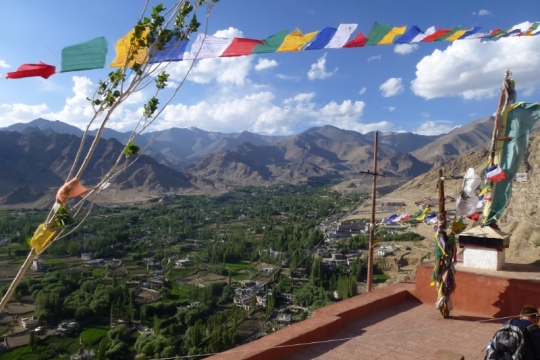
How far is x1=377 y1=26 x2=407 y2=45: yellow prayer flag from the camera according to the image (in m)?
4.29

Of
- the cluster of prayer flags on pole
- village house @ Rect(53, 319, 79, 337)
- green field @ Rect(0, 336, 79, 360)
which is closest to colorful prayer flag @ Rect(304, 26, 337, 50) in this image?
the cluster of prayer flags on pole

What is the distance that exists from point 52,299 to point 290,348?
23.7 m

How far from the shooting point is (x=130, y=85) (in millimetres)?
2748

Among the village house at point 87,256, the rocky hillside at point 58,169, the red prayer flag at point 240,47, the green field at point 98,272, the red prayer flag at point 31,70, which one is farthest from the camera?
the rocky hillside at point 58,169

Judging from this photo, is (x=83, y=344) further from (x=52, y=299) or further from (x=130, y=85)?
(x=130, y=85)

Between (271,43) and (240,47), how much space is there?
0.31m

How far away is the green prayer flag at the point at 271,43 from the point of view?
3638 mm

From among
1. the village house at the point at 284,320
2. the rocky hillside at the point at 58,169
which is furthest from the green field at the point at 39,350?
the rocky hillside at the point at 58,169

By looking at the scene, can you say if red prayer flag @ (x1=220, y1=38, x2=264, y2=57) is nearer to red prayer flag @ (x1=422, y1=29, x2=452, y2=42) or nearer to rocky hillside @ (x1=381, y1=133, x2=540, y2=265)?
red prayer flag @ (x1=422, y1=29, x2=452, y2=42)

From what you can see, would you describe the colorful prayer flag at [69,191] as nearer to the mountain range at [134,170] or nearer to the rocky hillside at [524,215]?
the rocky hillside at [524,215]

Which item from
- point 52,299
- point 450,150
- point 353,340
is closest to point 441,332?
point 353,340

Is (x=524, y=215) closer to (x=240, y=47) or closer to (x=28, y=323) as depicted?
(x=240, y=47)

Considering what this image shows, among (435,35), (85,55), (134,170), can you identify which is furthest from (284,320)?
(134,170)

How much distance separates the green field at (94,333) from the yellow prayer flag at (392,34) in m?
19.8
